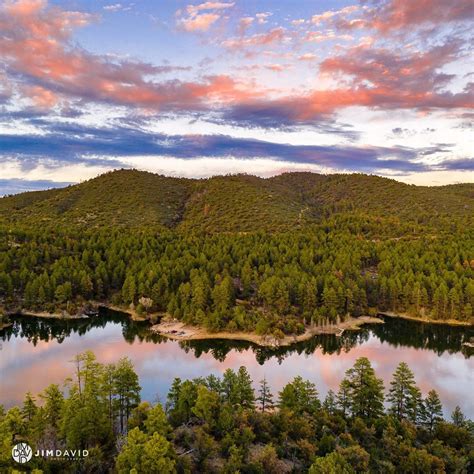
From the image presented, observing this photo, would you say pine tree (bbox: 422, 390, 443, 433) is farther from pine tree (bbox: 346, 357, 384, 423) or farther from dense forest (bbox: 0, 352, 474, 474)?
pine tree (bbox: 346, 357, 384, 423)

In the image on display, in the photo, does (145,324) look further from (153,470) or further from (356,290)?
(153,470)

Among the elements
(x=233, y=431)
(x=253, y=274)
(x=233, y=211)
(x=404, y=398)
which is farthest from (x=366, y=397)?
(x=233, y=211)

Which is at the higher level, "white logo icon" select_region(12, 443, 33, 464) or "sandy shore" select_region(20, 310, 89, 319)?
"white logo icon" select_region(12, 443, 33, 464)

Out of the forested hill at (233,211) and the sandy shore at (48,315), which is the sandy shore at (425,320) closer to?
the sandy shore at (48,315)

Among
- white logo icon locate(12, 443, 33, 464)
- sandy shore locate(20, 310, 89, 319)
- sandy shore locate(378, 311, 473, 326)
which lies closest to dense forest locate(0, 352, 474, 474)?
white logo icon locate(12, 443, 33, 464)

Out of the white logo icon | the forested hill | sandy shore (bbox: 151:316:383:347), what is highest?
the forested hill

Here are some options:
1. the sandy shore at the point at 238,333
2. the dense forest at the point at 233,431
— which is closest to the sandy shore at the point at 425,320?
the sandy shore at the point at 238,333
